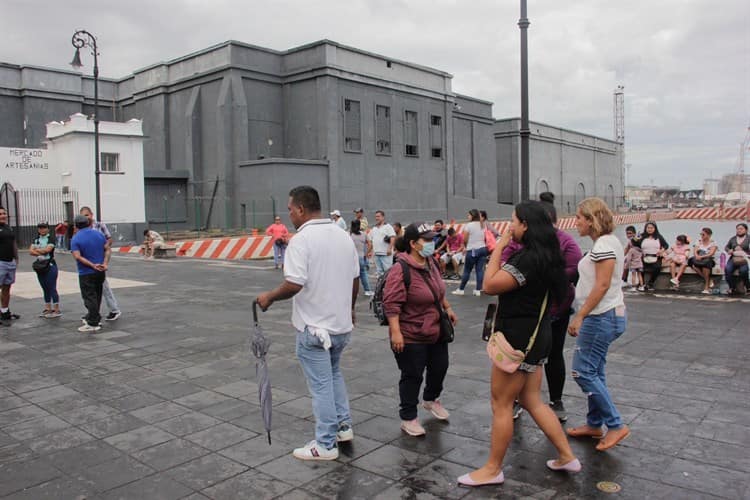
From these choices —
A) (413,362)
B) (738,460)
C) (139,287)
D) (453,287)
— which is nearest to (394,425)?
(413,362)

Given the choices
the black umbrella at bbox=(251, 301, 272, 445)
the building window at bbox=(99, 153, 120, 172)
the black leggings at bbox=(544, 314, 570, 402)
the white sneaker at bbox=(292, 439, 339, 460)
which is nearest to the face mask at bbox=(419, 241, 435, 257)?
the black leggings at bbox=(544, 314, 570, 402)

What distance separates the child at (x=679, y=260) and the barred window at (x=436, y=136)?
1171 inches

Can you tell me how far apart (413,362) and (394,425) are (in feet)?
2.08

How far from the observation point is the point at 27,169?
1143 inches

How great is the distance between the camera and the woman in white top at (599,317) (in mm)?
4379

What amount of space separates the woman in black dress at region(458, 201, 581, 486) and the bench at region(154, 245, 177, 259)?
71.8 ft

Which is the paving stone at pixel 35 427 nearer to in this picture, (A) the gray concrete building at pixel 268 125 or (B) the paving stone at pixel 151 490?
(B) the paving stone at pixel 151 490

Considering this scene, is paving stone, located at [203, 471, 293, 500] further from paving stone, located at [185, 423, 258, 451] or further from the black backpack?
the black backpack

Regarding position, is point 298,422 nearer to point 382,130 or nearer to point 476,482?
point 476,482

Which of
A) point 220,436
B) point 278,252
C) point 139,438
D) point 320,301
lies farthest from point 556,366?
point 278,252

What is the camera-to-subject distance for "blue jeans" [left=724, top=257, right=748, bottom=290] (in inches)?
473

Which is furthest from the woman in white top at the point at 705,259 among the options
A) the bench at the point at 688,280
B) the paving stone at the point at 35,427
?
the paving stone at the point at 35,427

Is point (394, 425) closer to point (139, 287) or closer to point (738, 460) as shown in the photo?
point (738, 460)

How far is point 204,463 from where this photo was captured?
4.36 metres
